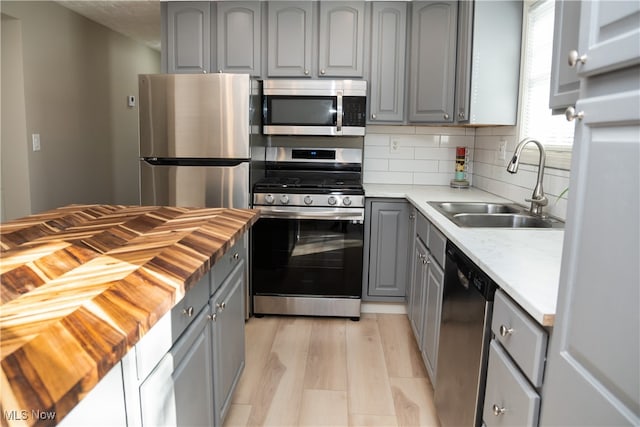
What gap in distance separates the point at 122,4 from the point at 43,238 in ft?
10.2

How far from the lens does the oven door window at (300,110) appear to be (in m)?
3.11

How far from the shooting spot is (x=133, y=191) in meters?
5.45

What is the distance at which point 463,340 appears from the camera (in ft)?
5.08

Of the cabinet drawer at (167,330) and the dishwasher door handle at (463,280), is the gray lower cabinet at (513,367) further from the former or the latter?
the cabinet drawer at (167,330)

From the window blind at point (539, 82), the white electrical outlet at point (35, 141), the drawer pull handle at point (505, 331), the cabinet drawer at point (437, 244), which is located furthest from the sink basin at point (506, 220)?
the white electrical outlet at point (35, 141)

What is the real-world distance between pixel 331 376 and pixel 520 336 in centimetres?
144

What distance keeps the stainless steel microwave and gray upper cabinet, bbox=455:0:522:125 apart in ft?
2.31

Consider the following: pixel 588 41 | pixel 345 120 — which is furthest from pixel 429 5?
Answer: pixel 588 41

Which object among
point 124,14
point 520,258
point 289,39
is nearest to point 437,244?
point 520,258

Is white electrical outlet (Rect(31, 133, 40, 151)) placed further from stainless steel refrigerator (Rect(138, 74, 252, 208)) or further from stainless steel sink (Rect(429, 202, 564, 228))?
stainless steel sink (Rect(429, 202, 564, 228))

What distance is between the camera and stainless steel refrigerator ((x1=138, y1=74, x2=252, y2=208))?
2.82 m

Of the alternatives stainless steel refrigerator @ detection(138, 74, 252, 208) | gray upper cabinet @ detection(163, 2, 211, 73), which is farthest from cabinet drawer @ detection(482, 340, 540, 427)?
gray upper cabinet @ detection(163, 2, 211, 73)

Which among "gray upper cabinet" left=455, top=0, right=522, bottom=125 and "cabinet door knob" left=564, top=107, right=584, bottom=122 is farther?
"gray upper cabinet" left=455, top=0, right=522, bottom=125

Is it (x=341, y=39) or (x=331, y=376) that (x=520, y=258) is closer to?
(x=331, y=376)
